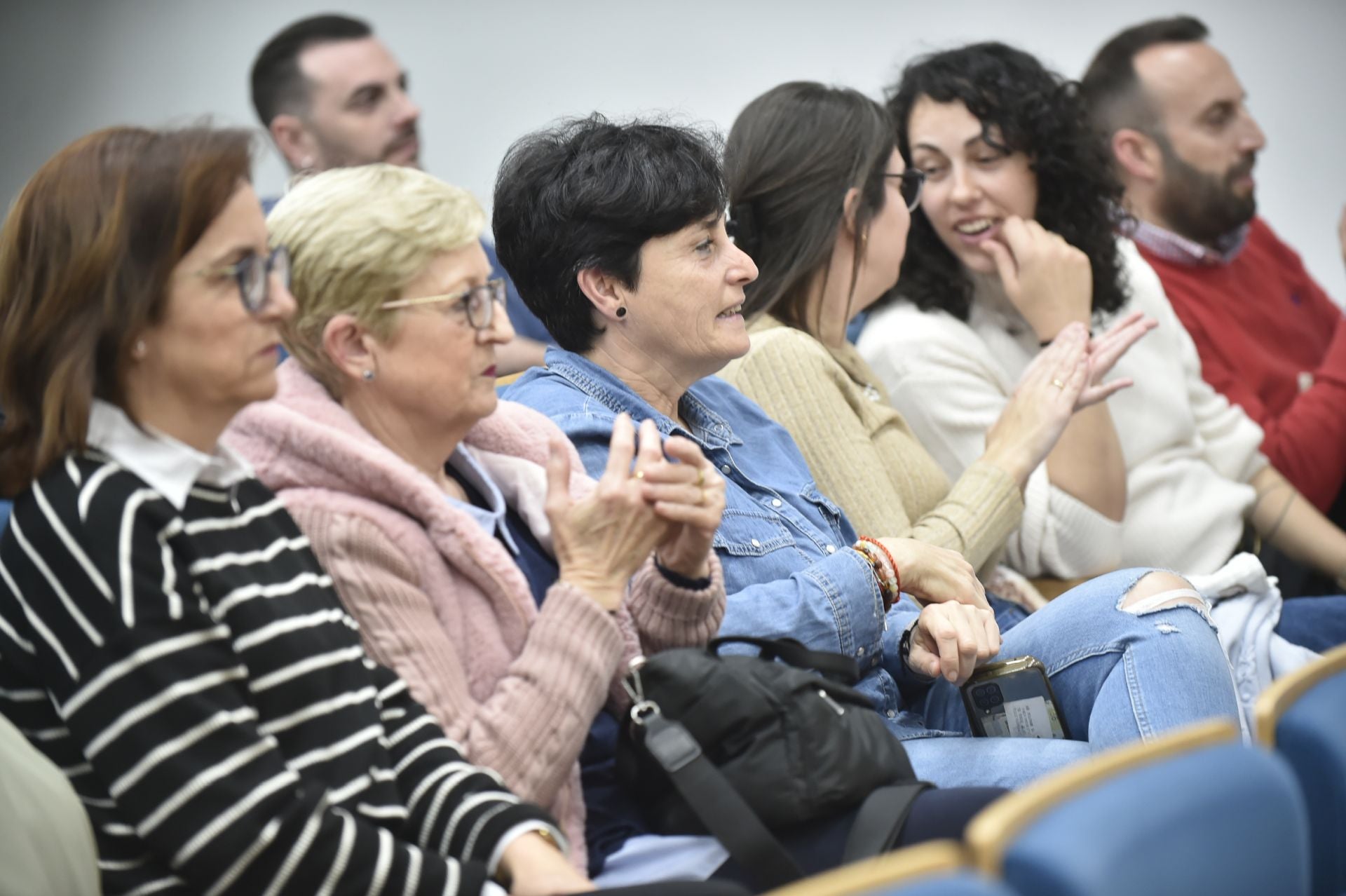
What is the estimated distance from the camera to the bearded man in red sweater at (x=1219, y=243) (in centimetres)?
310

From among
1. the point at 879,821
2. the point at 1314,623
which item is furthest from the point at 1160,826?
the point at 1314,623

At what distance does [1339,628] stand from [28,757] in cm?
216

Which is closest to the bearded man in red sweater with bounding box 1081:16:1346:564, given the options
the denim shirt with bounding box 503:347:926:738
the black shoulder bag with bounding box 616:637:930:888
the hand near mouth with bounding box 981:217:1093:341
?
the hand near mouth with bounding box 981:217:1093:341

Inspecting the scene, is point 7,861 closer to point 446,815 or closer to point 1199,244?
point 446,815

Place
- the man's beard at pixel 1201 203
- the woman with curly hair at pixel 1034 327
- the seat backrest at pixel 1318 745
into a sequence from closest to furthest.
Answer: the seat backrest at pixel 1318 745 < the woman with curly hair at pixel 1034 327 < the man's beard at pixel 1201 203

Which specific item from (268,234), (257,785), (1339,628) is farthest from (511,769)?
(1339,628)

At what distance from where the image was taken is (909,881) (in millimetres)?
887

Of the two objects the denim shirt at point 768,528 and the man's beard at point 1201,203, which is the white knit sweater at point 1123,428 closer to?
the man's beard at point 1201,203

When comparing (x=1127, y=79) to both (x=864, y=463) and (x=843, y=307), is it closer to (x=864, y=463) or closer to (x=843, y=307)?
(x=843, y=307)

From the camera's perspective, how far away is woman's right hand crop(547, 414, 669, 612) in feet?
4.63

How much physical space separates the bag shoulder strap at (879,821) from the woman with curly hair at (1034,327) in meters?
1.20

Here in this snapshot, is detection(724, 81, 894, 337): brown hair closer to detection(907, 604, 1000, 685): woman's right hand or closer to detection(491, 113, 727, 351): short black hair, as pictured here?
detection(491, 113, 727, 351): short black hair

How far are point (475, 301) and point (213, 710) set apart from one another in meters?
0.51

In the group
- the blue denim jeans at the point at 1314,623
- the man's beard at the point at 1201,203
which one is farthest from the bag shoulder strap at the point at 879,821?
the man's beard at the point at 1201,203
